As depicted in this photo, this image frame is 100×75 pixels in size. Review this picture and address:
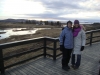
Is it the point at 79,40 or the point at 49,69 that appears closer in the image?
the point at 79,40

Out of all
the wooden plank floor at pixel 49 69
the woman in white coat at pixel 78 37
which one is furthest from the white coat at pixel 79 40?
the wooden plank floor at pixel 49 69

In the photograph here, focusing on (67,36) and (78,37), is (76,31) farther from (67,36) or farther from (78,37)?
(67,36)

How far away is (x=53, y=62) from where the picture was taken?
194 inches

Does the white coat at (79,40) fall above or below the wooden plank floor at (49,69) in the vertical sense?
above

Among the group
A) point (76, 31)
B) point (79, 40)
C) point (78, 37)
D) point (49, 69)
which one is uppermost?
point (76, 31)

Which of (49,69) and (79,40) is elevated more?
(79,40)

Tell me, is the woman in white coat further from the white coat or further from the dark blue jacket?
the dark blue jacket

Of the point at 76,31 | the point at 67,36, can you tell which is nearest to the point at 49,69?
the point at 67,36

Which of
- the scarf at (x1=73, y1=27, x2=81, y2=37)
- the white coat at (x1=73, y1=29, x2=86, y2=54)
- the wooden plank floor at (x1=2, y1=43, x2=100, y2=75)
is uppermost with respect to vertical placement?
the scarf at (x1=73, y1=27, x2=81, y2=37)

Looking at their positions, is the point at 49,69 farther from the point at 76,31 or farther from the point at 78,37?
the point at 76,31

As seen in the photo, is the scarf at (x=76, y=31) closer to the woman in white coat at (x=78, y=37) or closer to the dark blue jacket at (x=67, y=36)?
the woman in white coat at (x=78, y=37)

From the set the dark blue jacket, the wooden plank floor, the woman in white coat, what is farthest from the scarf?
the wooden plank floor

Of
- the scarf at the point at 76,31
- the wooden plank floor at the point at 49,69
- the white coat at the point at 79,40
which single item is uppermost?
the scarf at the point at 76,31

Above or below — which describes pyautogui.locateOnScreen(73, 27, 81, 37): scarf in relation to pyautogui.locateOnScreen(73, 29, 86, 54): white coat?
above
